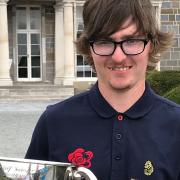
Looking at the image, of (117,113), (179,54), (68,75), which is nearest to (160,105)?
(117,113)

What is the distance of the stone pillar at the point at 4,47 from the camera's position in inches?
788

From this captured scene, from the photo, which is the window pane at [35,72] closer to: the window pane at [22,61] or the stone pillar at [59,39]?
the window pane at [22,61]

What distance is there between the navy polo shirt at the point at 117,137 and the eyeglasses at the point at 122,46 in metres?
0.19

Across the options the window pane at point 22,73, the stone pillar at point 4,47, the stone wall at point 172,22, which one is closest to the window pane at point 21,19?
the stone pillar at point 4,47

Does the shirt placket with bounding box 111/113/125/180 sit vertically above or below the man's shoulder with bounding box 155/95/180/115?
below

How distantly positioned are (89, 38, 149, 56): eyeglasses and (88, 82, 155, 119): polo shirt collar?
0.18 meters

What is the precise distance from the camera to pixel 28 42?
21.7m

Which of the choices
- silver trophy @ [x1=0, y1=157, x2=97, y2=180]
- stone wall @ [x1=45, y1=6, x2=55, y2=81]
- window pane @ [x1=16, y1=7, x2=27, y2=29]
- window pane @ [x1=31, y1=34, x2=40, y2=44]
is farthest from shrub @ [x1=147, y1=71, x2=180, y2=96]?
window pane @ [x1=16, y1=7, x2=27, y2=29]

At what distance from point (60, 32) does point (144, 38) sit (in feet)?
64.5

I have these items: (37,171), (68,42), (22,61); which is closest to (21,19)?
(22,61)

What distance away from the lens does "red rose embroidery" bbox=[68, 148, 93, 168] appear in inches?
74.3

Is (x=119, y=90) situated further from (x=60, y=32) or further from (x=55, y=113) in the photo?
(x=60, y=32)

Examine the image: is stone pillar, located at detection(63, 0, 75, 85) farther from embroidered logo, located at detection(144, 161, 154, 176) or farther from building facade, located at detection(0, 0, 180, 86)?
embroidered logo, located at detection(144, 161, 154, 176)

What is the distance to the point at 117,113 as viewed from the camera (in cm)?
192
